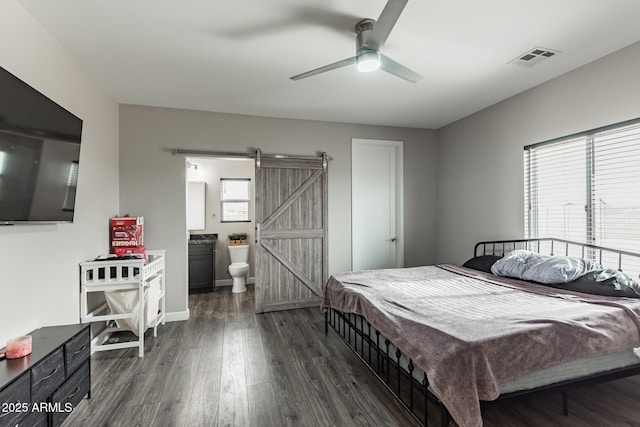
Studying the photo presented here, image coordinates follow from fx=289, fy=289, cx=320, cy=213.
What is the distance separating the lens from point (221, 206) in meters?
5.68

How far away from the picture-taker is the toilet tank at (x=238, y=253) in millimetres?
5332

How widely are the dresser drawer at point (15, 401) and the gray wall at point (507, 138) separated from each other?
14.4 feet

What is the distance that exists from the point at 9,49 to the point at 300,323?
344 centimetres

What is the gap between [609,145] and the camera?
2615 millimetres

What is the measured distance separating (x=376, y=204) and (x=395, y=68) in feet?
8.53

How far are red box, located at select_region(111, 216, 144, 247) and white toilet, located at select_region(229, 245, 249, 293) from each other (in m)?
1.88

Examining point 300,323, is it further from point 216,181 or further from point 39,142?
point 216,181

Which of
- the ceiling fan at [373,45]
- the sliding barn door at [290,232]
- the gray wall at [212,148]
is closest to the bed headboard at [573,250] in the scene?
the gray wall at [212,148]

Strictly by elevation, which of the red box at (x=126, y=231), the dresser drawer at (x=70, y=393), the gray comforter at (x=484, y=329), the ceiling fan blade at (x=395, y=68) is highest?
the ceiling fan blade at (x=395, y=68)

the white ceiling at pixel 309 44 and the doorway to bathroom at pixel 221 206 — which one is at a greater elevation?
the white ceiling at pixel 309 44

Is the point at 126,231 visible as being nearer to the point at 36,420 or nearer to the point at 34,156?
the point at 34,156

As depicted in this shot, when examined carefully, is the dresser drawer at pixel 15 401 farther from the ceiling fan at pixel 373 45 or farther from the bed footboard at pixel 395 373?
the ceiling fan at pixel 373 45

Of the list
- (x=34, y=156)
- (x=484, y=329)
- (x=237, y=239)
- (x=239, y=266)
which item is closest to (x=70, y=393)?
(x=34, y=156)

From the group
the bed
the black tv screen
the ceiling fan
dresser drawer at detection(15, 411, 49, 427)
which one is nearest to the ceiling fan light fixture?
the ceiling fan
